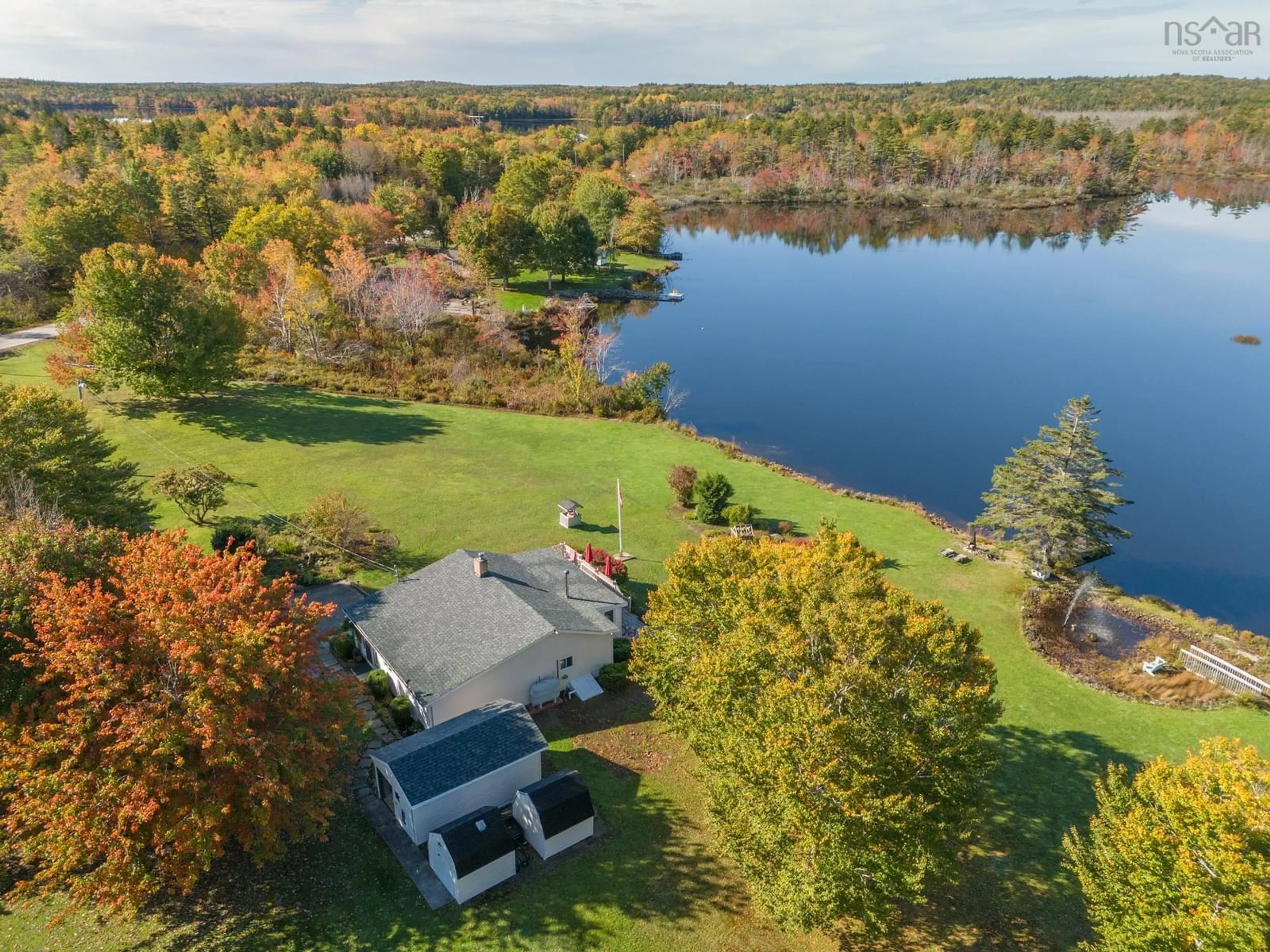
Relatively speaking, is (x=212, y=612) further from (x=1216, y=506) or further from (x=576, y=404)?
(x=1216, y=506)

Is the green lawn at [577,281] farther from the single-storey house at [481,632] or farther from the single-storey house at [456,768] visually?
the single-storey house at [456,768]

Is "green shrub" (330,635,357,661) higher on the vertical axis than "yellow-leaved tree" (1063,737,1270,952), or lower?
lower

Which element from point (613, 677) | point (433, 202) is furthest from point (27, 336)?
point (613, 677)

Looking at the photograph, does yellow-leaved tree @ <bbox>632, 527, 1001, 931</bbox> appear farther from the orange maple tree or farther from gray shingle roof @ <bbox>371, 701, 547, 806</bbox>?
the orange maple tree

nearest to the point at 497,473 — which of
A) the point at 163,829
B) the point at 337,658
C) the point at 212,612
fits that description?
the point at 337,658

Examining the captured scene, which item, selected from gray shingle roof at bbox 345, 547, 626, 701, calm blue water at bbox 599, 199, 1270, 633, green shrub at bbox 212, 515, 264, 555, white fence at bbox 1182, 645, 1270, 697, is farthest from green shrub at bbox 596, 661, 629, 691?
calm blue water at bbox 599, 199, 1270, 633

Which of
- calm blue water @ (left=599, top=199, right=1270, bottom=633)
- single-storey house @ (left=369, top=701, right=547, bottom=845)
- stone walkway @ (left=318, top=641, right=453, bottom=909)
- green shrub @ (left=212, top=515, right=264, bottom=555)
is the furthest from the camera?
calm blue water @ (left=599, top=199, right=1270, bottom=633)

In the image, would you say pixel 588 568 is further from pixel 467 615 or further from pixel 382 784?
pixel 382 784
